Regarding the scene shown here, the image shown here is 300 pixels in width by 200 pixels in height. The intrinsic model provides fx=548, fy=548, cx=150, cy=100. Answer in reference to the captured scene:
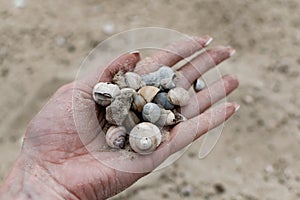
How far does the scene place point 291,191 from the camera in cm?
246

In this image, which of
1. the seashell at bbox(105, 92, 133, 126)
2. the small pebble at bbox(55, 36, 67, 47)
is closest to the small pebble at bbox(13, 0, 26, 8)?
the small pebble at bbox(55, 36, 67, 47)

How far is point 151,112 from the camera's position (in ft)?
6.34

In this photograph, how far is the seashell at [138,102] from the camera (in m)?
1.98

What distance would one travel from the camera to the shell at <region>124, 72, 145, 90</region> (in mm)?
2053

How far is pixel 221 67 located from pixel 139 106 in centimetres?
97

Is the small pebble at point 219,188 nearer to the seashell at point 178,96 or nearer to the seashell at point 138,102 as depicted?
the seashell at point 178,96

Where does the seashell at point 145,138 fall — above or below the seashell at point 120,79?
below

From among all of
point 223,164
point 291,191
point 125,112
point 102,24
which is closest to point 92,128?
point 125,112

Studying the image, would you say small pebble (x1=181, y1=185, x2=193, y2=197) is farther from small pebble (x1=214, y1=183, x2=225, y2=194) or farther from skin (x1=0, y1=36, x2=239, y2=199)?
skin (x1=0, y1=36, x2=239, y2=199)

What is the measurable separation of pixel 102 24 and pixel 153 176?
983 millimetres

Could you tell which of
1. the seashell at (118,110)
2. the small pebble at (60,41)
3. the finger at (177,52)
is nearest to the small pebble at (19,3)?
the small pebble at (60,41)

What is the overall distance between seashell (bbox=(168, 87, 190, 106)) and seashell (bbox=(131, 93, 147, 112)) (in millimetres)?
106

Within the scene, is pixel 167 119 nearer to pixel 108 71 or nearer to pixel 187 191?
pixel 108 71

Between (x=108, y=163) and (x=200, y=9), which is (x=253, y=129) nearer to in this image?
(x=200, y=9)
